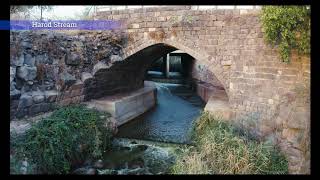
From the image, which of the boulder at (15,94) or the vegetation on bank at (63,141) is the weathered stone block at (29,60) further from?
the vegetation on bank at (63,141)

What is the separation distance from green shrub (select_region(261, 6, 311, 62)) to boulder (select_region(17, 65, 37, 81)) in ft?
19.3

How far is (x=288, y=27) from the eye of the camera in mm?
6625

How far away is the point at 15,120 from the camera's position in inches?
272

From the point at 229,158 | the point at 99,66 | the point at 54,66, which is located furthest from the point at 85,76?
the point at 229,158

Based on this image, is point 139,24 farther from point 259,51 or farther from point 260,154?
point 260,154

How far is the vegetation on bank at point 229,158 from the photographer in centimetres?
593

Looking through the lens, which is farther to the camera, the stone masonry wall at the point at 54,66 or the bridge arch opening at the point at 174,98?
the bridge arch opening at the point at 174,98

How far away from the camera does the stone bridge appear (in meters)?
6.86

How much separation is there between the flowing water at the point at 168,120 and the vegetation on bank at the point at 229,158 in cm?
202

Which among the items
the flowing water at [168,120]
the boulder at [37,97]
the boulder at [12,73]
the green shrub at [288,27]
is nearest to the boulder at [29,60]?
the boulder at [12,73]

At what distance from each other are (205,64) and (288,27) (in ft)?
8.86

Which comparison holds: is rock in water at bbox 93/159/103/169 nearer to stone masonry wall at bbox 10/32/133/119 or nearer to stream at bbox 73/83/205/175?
stream at bbox 73/83/205/175

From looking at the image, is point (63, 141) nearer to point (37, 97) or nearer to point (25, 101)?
point (25, 101)

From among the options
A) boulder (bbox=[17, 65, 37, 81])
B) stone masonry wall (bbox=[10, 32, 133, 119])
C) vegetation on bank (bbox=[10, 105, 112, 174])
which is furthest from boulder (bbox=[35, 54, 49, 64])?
vegetation on bank (bbox=[10, 105, 112, 174])
